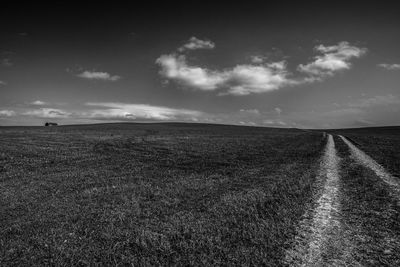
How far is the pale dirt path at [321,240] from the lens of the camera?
650 centimetres

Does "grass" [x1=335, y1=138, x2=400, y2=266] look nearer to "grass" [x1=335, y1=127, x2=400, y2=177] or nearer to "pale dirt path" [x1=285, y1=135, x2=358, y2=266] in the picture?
"pale dirt path" [x1=285, y1=135, x2=358, y2=266]

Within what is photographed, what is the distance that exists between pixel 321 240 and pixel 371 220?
3041 mm

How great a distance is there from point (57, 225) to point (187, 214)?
14.8 feet

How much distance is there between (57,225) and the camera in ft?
30.0

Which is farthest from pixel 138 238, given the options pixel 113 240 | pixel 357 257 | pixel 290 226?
pixel 357 257

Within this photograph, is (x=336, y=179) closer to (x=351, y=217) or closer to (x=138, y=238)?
(x=351, y=217)

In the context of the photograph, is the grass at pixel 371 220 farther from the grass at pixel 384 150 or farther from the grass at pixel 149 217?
the grass at pixel 384 150

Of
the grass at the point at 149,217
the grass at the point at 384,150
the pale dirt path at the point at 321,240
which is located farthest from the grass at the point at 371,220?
the grass at the point at 384,150

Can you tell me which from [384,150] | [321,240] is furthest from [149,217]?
[384,150]

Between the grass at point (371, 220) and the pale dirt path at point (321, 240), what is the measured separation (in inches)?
11.0

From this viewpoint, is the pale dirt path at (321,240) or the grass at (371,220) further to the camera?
the grass at (371,220)

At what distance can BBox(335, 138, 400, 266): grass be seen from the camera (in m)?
6.78

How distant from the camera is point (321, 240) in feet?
24.8

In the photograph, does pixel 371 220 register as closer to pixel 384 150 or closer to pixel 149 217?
pixel 149 217
